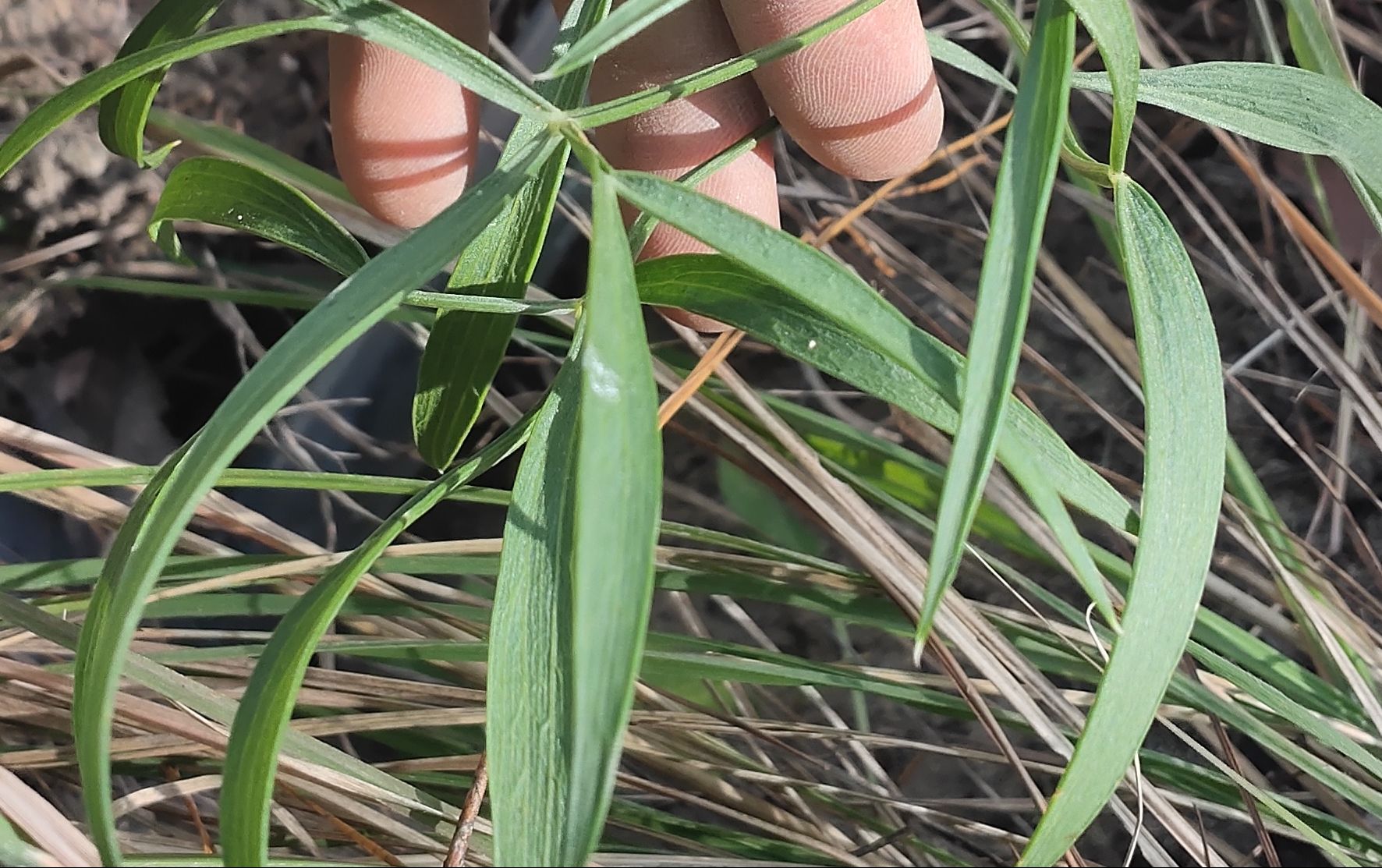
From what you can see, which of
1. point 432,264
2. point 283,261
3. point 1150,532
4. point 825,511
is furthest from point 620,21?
point 283,261

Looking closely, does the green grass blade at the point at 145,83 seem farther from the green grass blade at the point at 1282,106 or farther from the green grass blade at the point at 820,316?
the green grass blade at the point at 1282,106

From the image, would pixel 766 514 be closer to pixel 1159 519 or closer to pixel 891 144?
pixel 891 144

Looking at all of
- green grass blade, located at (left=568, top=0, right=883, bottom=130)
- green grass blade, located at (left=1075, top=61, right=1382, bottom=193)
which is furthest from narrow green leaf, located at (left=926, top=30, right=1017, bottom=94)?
green grass blade, located at (left=568, top=0, right=883, bottom=130)

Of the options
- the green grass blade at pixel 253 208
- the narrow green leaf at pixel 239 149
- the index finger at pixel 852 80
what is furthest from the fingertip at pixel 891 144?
the narrow green leaf at pixel 239 149

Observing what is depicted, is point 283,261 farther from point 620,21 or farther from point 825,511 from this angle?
point 620,21

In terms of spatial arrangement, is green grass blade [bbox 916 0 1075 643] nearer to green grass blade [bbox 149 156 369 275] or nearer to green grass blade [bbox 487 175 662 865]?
green grass blade [bbox 487 175 662 865]


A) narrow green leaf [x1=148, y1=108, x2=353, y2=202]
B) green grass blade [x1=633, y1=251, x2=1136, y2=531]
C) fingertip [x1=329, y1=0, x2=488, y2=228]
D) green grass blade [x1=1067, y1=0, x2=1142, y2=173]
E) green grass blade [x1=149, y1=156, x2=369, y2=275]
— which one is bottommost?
green grass blade [x1=633, y1=251, x2=1136, y2=531]

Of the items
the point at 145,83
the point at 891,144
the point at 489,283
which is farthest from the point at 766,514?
the point at 145,83
